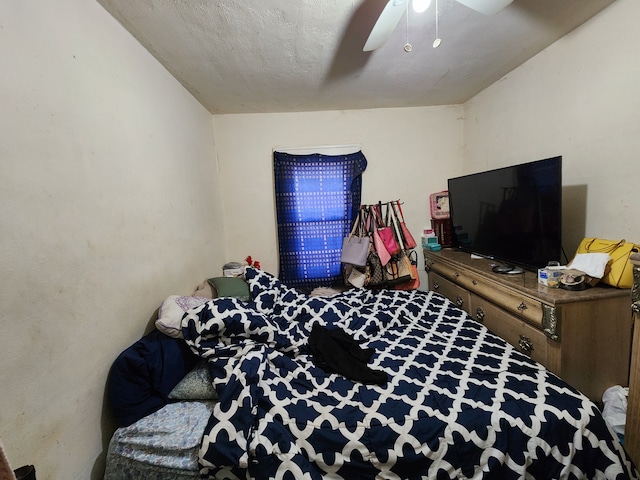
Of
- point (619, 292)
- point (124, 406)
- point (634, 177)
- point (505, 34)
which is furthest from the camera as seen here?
point (505, 34)

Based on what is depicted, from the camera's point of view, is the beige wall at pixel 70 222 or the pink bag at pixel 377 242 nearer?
the beige wall at pixel 70 222

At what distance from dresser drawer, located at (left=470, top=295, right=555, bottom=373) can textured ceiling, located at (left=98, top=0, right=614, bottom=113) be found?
1.68m

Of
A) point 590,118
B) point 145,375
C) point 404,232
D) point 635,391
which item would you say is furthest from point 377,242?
point 145,375

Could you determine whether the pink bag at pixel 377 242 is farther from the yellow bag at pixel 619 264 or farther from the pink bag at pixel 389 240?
the yellow bag at pixel 619 264

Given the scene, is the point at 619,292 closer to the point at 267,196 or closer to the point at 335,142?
the point at 335,142

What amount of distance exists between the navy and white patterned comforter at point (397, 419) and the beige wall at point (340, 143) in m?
1.45

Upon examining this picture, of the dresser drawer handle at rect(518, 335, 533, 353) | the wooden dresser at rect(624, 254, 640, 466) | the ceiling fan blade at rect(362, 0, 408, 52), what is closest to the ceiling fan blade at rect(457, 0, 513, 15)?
the ceiling fan blade at rect(362, 0, 408, 52)

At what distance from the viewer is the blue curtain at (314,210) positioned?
259cm

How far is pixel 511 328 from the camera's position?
149 cm

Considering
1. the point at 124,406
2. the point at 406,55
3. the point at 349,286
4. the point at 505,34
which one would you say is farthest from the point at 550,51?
the point at 124,406

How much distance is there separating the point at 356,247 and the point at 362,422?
1.60m

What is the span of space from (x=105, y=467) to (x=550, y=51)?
336 centimetres

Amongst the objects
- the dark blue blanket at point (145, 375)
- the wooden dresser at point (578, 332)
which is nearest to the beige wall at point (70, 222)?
the dark blue blanket at point (145, 375)

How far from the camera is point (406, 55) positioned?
1.67 m
